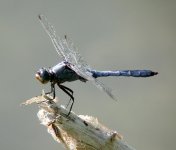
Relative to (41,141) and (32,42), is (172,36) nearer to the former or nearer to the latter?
(32,42)

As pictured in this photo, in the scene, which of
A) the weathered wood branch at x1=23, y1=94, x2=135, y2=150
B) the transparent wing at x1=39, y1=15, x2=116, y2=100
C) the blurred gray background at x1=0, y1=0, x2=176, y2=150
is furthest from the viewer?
the blurred gray background at x1=0, y1=0, x2=176, y2=150

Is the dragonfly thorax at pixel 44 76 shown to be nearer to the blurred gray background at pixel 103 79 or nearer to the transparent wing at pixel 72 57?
the transparent wing at pixel 72 57

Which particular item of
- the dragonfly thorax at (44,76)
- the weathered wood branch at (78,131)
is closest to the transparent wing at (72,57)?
the dragonfly thorax at (44,76)

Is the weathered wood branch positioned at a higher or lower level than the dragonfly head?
lower

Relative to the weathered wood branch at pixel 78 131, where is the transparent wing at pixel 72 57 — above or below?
above

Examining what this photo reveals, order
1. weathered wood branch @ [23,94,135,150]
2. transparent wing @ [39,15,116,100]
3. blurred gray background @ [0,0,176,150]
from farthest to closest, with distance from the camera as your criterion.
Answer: blurred gray background @ [0,0,176,150] < transparent wing @ [39,15,116,100] < weathered wood branch @ [23,94,135,150]

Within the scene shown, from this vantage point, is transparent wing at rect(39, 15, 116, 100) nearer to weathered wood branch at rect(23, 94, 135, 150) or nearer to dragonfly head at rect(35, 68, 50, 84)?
dragonfly head at rect(35, 68, 50, 84)

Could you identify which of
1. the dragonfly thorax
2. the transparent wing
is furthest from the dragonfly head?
the transparent wing

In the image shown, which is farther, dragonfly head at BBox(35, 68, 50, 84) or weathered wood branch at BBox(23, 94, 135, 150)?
dragonfly head at BBox(35, 68, 50, 84)
